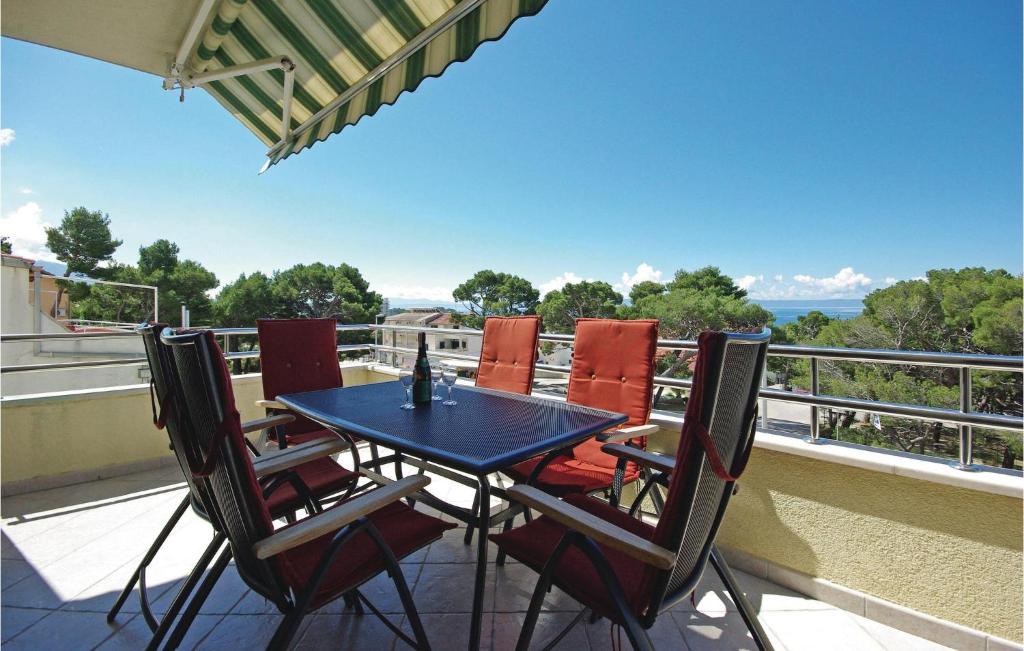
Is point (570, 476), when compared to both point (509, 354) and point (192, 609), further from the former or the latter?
point (192, 609)

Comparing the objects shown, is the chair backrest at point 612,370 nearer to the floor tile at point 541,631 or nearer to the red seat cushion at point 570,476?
the red seat cushion at point 570,476

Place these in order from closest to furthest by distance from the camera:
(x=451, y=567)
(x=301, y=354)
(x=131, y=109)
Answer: (x=451, y=567) → (x=301, y=354) → (x=131, y=109)

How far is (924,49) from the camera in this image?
797 inches

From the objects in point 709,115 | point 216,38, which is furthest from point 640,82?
point 216,38

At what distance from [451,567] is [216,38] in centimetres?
315

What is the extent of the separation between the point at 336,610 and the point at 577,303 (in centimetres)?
2618

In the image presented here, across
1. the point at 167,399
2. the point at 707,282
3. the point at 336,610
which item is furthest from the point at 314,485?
the point at 707,282

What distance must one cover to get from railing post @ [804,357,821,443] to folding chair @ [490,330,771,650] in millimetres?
949

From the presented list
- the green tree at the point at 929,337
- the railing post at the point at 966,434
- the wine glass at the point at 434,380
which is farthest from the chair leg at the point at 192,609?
the green tree at the point at 929,337

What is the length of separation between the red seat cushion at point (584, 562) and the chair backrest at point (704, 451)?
9 centimetres

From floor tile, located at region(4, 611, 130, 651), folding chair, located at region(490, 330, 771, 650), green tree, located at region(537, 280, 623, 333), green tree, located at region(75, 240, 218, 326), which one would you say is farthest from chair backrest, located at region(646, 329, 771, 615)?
green tree, located at region(537, 280, 623, 333)

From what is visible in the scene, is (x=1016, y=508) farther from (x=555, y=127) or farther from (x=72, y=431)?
(x=555, y=127)

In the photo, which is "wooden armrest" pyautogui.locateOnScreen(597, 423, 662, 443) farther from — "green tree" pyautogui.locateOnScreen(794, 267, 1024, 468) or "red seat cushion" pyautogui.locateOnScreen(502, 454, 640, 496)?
"green tree" pyautogui.locateOnScreen(794, 267, 1024, 468)

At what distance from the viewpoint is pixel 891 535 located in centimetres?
169
